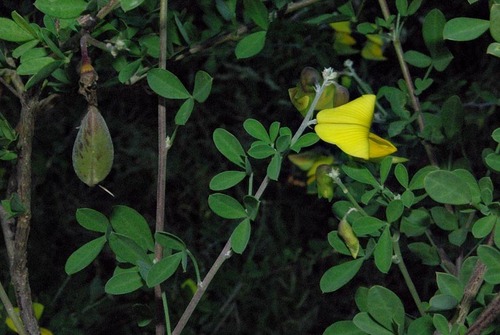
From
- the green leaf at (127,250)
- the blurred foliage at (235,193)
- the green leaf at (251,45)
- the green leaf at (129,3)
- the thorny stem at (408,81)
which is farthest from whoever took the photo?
the blurred foliage at (235,193)

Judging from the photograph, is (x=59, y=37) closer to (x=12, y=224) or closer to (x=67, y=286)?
(x=12, y=224)

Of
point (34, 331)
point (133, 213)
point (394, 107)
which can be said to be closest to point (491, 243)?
point (394, 107)

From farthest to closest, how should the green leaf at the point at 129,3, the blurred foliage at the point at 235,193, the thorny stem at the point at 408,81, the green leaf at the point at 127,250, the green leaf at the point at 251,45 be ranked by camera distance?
the blurred foliage at the point at 235,193 → the thorny stem at the point at 408,81 → the green leaf at the point at 251,45 → the green leaf at the point at 127,250 → the green leaf at the point at 129,3

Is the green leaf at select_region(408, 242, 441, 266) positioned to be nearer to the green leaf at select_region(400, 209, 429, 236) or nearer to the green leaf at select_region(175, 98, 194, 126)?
the green leaf at select_region(400, 209, 429, 236)

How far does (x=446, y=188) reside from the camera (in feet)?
2.67

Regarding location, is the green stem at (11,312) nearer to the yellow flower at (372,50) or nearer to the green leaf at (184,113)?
the green leaf at (184,113)

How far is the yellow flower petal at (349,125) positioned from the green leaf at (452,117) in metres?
0.21

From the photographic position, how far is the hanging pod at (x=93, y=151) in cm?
79

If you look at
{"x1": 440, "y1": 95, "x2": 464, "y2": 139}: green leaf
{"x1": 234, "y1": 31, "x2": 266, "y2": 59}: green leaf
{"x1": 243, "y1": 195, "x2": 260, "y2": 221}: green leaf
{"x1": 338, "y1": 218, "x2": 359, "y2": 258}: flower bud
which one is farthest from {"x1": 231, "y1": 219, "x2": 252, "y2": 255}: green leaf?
{"x1": 440, "y1": 95, "x2": 464, "y2": 139}: green leaf

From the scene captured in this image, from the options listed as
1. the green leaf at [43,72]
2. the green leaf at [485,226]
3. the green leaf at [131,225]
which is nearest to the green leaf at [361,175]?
the green leaf at [485,226]

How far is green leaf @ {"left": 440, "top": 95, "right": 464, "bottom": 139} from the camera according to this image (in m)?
1.04

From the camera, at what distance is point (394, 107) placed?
1.10 m

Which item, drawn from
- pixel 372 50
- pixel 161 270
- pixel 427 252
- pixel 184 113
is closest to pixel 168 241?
pixel 161 270

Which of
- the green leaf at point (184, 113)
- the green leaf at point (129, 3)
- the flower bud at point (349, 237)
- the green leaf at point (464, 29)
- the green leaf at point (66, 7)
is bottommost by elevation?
the flower bud at point (349, 237)
